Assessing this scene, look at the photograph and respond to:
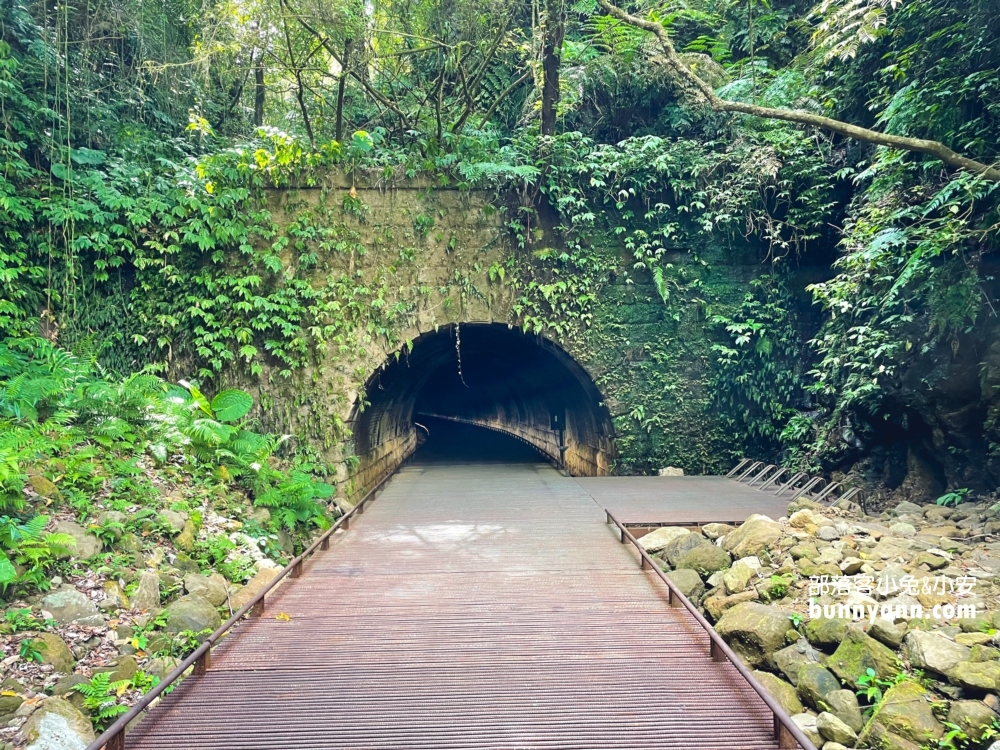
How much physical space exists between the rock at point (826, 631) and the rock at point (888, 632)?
0.16 metres

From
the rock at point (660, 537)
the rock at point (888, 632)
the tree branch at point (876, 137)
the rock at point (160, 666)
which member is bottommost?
the rock at point (160, 666)

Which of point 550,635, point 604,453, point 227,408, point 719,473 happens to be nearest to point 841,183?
point 719,473

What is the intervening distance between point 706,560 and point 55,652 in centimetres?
520

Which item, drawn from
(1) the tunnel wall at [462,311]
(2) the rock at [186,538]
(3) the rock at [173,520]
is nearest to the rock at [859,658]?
(2) the rock at [186,538]

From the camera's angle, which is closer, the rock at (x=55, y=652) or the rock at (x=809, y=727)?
the rock at (x=809, y=727)

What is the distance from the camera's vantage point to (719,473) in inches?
406

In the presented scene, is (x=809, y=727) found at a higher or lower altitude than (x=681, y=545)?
lower

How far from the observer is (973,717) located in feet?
10.7

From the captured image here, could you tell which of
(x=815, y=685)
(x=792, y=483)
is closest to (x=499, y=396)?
(x=792, y=483)

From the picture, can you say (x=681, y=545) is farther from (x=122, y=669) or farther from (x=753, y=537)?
(x=122, y=669)

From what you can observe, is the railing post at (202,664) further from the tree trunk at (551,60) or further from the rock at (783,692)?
the tree trunk at (551,60)

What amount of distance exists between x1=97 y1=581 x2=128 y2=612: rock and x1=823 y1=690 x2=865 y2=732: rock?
5119 millimetres

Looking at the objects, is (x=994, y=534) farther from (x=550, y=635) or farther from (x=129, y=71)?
(x=129, y=71)

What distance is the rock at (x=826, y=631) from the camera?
4070 mm
